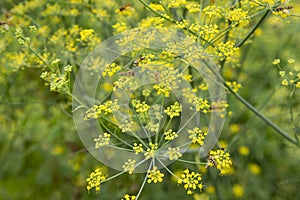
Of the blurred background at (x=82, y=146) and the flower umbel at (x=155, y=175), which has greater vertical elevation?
the flower umbel at (x=155, y=175)

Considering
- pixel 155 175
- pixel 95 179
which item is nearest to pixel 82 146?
pixel 95 179

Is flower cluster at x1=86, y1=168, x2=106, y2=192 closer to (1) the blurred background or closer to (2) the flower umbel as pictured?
(2) the flower umbel

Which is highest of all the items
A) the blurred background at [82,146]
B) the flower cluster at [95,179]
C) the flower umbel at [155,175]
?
the flower umbel at [155,175]

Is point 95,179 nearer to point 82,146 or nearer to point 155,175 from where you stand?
point 155,175

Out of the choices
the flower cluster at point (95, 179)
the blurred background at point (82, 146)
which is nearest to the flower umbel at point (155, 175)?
the flower cluster at point (95, 179)

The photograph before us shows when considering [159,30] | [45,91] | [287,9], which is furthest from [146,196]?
[287,9]

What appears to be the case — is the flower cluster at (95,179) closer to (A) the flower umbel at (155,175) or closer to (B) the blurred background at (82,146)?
(A) the flower umbel at (155,175)

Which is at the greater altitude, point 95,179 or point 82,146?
point 95,179

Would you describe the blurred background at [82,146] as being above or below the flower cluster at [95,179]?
below

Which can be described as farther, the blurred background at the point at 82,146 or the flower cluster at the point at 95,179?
the blurred background at the point at 82,146
